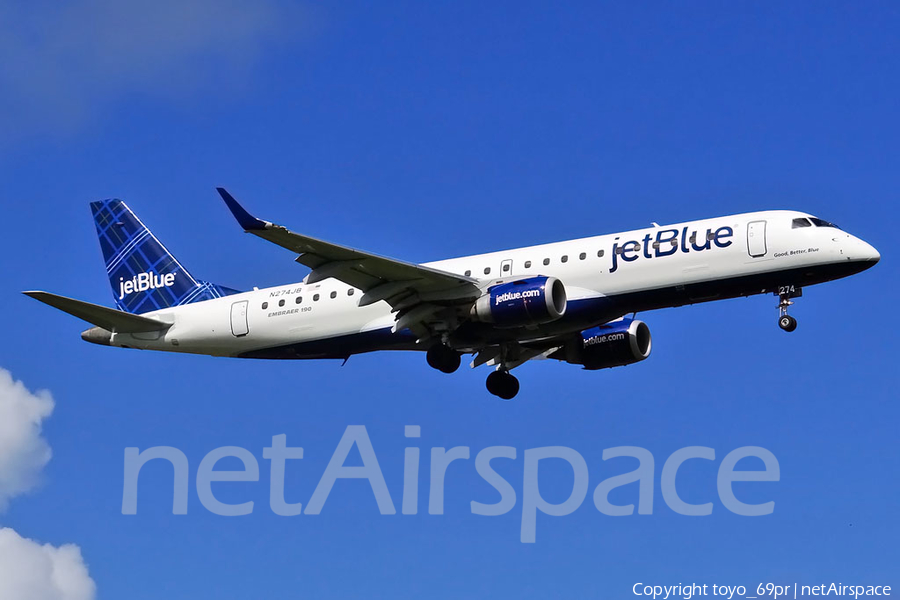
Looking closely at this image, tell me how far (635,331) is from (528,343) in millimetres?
3520

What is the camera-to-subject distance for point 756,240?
35.2 meters

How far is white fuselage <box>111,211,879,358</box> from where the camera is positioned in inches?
1383

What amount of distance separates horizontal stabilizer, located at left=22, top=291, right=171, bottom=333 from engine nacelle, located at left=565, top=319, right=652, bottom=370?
13913 millimetres

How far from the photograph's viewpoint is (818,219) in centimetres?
3578

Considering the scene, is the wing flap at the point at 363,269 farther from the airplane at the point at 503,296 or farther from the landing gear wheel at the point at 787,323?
the landing gear wheel at the point at 787,323

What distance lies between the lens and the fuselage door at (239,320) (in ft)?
134

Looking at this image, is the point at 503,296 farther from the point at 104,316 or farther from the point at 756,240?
the point at 104,316


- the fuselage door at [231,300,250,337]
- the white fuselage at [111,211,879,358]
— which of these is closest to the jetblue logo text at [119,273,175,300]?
A: the fuselage door at [231,300,250,337]

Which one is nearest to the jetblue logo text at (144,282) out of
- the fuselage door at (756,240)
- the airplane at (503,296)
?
the airplane at (503,296)

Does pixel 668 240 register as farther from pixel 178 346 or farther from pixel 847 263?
pixel 178 346

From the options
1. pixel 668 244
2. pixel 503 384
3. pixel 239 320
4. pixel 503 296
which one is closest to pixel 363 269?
pixel 503 296

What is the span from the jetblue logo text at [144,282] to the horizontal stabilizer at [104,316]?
118 inches

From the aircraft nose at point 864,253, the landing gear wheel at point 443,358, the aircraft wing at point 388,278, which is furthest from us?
the landing gear wheel at point 443,358

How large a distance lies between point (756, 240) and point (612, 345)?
710 cm
